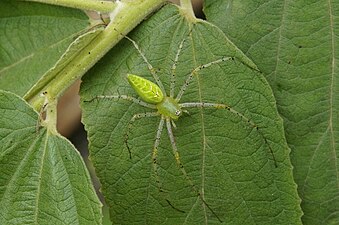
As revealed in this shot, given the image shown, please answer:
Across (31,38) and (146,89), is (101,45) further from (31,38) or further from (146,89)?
(31,38)

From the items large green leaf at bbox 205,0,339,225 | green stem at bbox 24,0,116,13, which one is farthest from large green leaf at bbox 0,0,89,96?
large green leaf at bbox 205,0,339,225

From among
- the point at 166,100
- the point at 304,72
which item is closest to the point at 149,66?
the point at 166,100

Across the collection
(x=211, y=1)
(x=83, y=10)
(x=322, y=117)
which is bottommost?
(x=322, y=117)

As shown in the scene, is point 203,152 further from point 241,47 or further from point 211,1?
point 211,1

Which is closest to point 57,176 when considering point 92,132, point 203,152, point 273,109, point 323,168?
point 92,132

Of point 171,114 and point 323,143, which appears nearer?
point 323,143

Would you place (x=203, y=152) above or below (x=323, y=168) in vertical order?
above

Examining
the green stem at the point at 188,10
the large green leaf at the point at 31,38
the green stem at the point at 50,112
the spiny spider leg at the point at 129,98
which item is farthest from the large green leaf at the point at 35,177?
the green stem at the point at 188,10

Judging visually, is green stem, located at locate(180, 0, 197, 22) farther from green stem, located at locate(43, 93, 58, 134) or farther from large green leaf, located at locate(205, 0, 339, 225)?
green stem, located at locate(43, 93, 58, 134)
